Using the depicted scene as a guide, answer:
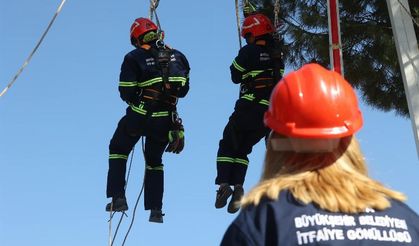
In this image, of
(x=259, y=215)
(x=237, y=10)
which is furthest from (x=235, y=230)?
(x=237, y=10)

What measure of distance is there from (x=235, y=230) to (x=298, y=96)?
0.43 m

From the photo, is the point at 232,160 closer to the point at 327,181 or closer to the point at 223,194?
the point at 223,194

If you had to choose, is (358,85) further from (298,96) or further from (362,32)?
(298,96)

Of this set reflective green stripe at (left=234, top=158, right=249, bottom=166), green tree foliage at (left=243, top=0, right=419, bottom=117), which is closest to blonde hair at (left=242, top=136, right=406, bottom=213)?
reflective green stripe at (left=234, top=158, right=249, bottom=166)

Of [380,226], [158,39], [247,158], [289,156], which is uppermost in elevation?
[158,39]

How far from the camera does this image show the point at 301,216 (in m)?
2.20

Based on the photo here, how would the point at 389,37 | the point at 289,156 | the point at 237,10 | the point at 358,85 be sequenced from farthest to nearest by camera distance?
the point at 358,85
the point at 389,37
the point at 237,10
the point at 289,156

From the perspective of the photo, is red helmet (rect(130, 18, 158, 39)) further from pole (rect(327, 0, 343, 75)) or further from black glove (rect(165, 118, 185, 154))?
pole (rect(327, 0, 343, 75))

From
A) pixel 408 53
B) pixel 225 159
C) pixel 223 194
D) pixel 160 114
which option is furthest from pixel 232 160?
pixel 408 53

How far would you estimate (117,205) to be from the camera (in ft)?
22.7

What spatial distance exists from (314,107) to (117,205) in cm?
475

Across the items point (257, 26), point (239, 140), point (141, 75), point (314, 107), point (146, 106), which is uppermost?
point (257, 26)

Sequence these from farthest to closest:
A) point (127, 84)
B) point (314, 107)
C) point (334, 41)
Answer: point (127, 84), point (334, 41), point (314, 107)

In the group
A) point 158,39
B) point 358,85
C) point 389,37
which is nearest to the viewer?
point 158,39
